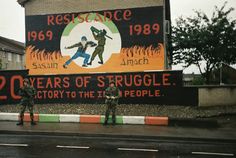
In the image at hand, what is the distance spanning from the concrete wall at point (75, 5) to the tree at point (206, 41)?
8.34 metres

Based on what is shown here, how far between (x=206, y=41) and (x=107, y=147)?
19474 mm

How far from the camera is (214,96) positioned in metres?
15.6

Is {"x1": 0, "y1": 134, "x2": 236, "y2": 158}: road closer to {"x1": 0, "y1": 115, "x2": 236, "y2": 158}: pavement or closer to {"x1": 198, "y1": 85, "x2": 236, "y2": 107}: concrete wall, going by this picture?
{"x1": 0, "y1": 115, "x2": 236, "y2": 158}: pavement

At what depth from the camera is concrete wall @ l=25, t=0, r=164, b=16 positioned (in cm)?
1947

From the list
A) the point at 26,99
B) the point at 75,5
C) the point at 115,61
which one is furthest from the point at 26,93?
the point at 75,5

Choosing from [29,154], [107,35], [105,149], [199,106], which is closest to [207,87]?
[199,106]

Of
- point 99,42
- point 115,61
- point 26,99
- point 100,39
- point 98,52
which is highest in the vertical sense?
point 100,39

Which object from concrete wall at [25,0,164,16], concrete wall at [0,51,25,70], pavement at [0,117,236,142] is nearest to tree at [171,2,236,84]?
concrete wall at [25,0,164,16]

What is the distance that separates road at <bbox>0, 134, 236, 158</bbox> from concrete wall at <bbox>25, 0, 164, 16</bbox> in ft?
38.0

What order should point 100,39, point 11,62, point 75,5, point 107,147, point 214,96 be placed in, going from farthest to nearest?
point 11,62, point 75,5, point 100,39, point 214,96, point 107,147

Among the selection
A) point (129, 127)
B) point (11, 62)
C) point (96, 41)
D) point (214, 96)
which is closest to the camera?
point (129, 127)

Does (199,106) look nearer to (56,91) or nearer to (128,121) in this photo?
(128,121)

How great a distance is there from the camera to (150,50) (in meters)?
19.0

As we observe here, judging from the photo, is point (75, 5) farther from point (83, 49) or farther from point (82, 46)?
point (83, 49)
